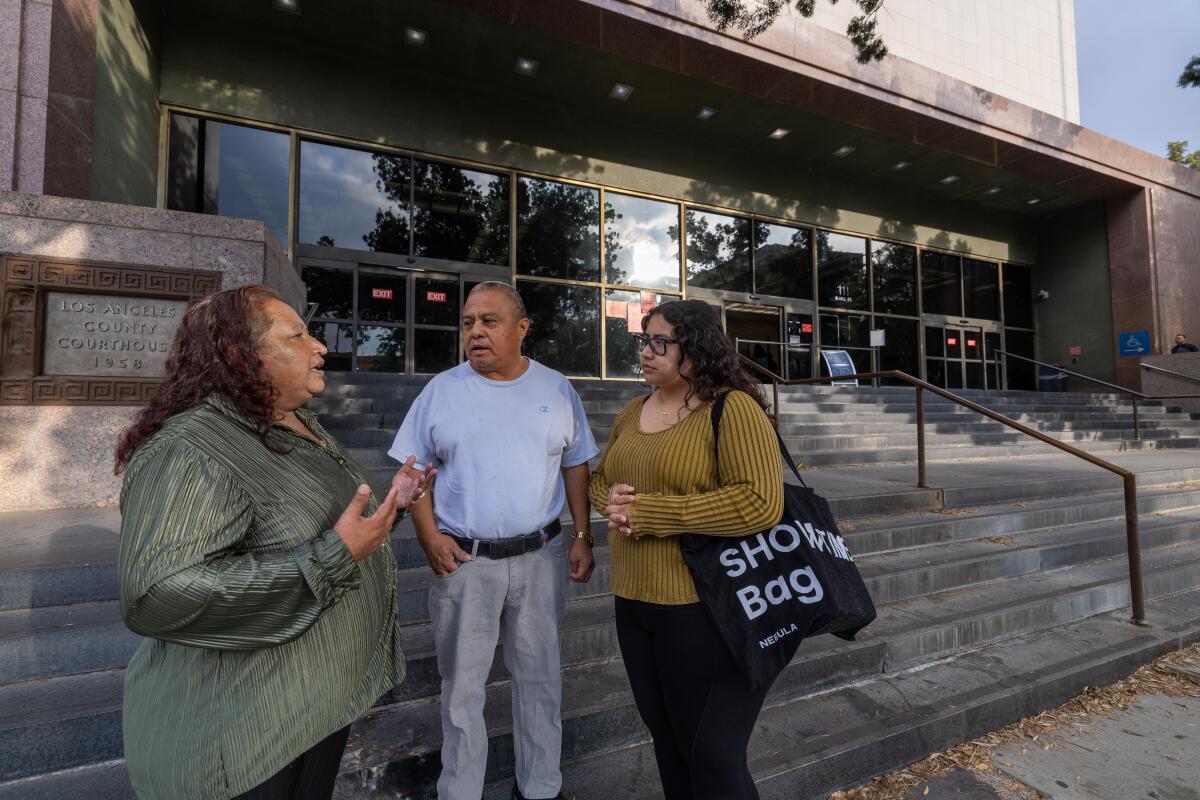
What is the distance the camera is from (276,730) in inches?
47.3

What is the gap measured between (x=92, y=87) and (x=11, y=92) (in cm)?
96

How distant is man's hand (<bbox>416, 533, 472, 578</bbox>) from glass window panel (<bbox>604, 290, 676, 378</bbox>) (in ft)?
33.6

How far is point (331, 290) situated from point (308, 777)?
9956 millimetres

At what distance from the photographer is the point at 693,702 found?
5.62 feet

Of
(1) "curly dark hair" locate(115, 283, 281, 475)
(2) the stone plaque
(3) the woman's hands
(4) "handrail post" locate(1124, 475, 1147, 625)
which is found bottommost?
(4) "handrail post" locate(1124, 475, 1147, 625)

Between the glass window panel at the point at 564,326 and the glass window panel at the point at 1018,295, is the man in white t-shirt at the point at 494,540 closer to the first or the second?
the glass window panel at the point at 564,326

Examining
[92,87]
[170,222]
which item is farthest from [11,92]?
[170,222]

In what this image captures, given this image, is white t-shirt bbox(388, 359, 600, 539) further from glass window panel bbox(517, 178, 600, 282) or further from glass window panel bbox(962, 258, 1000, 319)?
glass window panel bbox(962, 258, 1000, 319)

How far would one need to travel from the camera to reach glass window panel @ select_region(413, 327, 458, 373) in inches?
417

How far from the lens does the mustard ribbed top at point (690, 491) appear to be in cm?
167

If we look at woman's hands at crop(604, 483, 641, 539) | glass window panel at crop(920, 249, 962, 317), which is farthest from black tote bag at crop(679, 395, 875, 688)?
glass window panel at crop(920, 249, 962, 317)

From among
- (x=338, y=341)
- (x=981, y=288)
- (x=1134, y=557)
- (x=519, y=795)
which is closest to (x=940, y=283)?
(x=981, y=288)

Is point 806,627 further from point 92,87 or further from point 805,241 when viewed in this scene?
point 805,241

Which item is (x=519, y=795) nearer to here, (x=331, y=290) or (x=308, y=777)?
(x=308, y=777)
